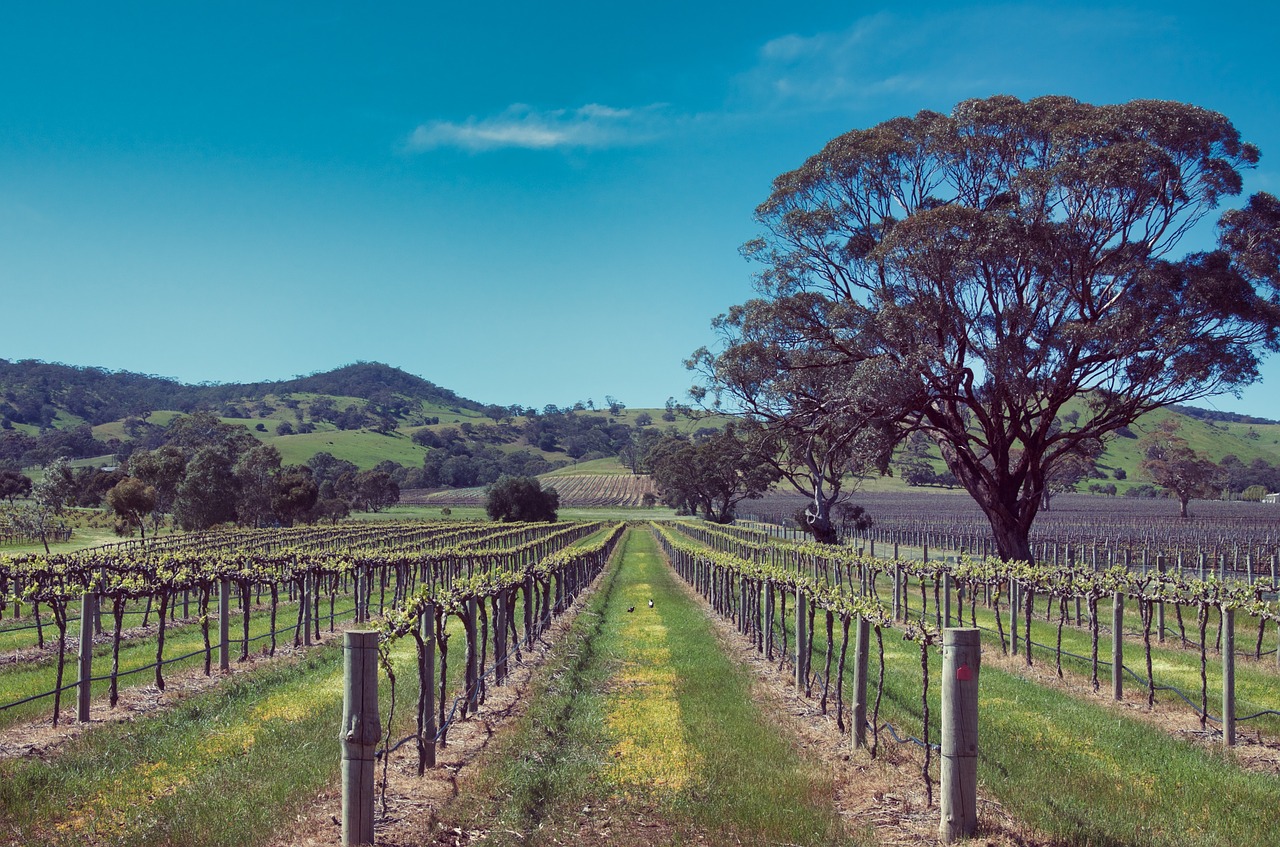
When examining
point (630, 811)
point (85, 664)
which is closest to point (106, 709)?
point (85, 664)

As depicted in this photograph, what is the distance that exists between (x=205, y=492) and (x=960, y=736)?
255 ft

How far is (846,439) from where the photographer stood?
33.8m

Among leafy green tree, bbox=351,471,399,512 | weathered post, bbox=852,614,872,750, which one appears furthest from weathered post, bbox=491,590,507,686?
leafy green tree, bbox=351,471,399,512

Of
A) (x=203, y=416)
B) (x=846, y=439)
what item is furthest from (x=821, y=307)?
(x=203, y=416)

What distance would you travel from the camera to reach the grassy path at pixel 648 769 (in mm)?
7266

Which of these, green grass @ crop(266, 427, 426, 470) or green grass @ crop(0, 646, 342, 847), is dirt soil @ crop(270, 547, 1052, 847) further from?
green grass @ crop(266, 427, 426, 470)

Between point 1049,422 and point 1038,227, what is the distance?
21.0ft

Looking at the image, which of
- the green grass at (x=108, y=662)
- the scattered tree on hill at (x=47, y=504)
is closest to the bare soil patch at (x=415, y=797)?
the green grass at (x=108, y=662)

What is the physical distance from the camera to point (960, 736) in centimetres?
672

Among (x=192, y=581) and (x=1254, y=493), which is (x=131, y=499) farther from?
(x=1254, y=493)

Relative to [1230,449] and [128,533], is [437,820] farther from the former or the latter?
[1230,449]

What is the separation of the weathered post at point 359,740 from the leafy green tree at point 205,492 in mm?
75528

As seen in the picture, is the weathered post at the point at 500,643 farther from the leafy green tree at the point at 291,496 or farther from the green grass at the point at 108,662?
the leafy green tree at the point at 291,496

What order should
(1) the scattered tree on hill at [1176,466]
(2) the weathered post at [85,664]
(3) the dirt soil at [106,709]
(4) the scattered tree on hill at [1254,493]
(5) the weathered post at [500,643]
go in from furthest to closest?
(4) the scattered tree on hill at [1254,493] → (1) the scattered tree on hill at [1176,466] → (5) the weathered post at [500,643] → (2) the weathered post at [85,664] → (3) the dirt soil at [106,709]
